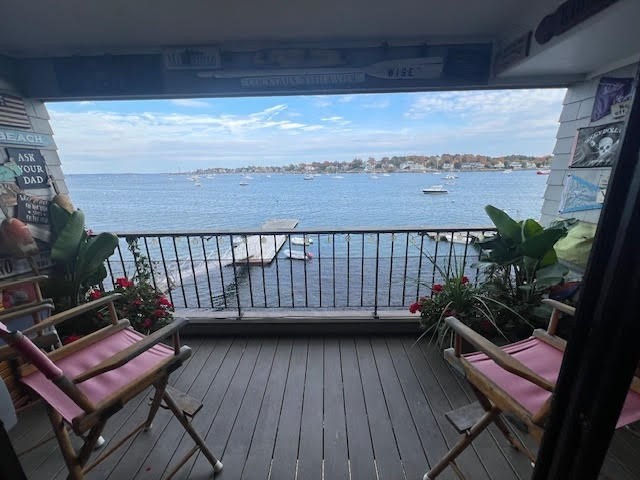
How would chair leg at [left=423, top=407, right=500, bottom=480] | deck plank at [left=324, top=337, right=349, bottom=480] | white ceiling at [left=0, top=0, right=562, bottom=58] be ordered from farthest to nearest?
white ceiling at [left=0, top=0, right=562, bottom=58]
deck plank at [left=324, top=337, right=349, bottom=480]
chair leg at [left=423, top=407, right=500, bottom=480]

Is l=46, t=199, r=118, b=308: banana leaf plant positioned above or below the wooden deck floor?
above

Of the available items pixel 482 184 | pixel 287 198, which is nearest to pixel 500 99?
pixel 482 184

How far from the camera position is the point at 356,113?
14984 millimetres

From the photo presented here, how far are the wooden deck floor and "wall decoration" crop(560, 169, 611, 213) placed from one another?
5.24ft

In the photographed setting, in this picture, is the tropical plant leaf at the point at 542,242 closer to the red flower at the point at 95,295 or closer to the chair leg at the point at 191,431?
the chair leg at the point at 191,431

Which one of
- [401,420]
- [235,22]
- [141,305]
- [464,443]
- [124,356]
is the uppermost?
[235,22]

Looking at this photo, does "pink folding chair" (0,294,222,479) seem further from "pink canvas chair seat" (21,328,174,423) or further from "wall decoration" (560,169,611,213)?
"wall decoration" (560,169,611,213)

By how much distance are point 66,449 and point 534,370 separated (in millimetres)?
1955

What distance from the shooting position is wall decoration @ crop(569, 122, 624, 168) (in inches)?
81.4

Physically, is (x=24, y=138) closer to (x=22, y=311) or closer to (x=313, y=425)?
(x=22, y=311)

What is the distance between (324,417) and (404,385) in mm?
597

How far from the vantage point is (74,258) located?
2.21m

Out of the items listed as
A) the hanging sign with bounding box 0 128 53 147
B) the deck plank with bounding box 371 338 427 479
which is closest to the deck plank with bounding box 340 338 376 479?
the deck plank with bounding box 371 338 427 479

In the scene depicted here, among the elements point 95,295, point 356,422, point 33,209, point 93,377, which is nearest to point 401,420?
point 356,422
